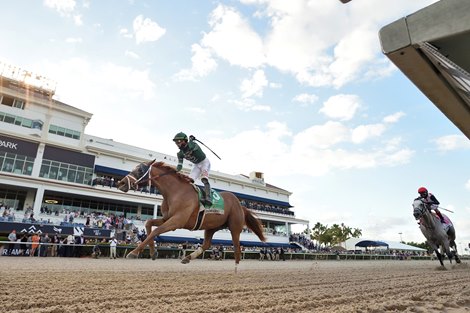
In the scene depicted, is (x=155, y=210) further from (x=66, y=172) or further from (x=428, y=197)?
(x=428, y=197)

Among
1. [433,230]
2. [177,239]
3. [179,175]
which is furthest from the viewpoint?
[177,239]

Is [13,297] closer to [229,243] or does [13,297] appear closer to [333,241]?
[229,243]

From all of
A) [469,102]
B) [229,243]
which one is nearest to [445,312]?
[469,102]

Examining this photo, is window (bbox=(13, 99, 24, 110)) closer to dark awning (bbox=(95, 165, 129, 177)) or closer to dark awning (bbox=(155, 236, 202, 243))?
dark awning (bbox=(95, 165, 129, 177))

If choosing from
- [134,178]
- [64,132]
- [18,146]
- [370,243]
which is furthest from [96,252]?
[370,243]

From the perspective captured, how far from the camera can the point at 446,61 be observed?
7.73 ft

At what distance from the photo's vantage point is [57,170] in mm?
28891

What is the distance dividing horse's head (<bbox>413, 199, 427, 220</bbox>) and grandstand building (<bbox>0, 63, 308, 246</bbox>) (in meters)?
23.2

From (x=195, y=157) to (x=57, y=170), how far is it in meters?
28.0

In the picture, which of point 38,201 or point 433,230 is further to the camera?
point 38,201

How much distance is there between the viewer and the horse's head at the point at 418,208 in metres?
8.94

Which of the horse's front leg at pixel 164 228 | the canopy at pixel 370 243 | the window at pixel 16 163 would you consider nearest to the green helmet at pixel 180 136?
the horse's front leg at pixel 164 228

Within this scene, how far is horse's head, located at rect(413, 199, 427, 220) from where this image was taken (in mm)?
8938

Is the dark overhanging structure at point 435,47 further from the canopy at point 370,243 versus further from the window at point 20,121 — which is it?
the canopy at point 370,243
